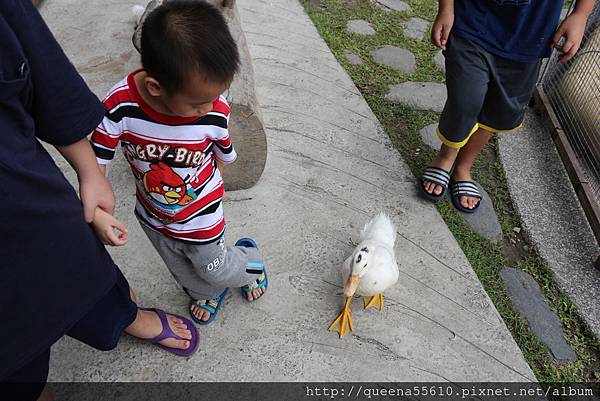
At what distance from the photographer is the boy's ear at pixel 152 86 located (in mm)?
1131

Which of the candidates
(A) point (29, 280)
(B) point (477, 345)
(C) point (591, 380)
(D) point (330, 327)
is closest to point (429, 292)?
(B) point (477, 345)

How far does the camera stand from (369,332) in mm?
1848

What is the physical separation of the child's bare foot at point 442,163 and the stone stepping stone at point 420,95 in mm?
659

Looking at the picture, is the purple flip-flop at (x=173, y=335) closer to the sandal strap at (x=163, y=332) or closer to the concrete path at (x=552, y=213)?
the sandal strap at (x=163, y=332)

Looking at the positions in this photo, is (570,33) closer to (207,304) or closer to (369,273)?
(369,273)

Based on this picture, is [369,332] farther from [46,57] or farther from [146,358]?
[46,57]

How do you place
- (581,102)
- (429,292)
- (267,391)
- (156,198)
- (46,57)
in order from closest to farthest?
1. (46,57)
2. (156,198)
3. (267,391)
4. (429,292)
5. (581,102)

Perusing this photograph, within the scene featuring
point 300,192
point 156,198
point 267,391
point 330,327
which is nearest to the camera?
point 156,198

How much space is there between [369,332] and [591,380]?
91cm

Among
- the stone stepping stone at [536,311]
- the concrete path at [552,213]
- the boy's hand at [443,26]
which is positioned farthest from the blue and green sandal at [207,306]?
the concrete path at [552,213]

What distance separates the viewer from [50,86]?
0.93 m

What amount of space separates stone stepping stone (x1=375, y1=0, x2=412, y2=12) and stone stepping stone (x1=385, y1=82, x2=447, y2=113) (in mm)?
1090

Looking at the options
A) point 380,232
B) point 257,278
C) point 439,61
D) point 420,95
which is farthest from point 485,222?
point 439,61

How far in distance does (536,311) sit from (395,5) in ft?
9.49
